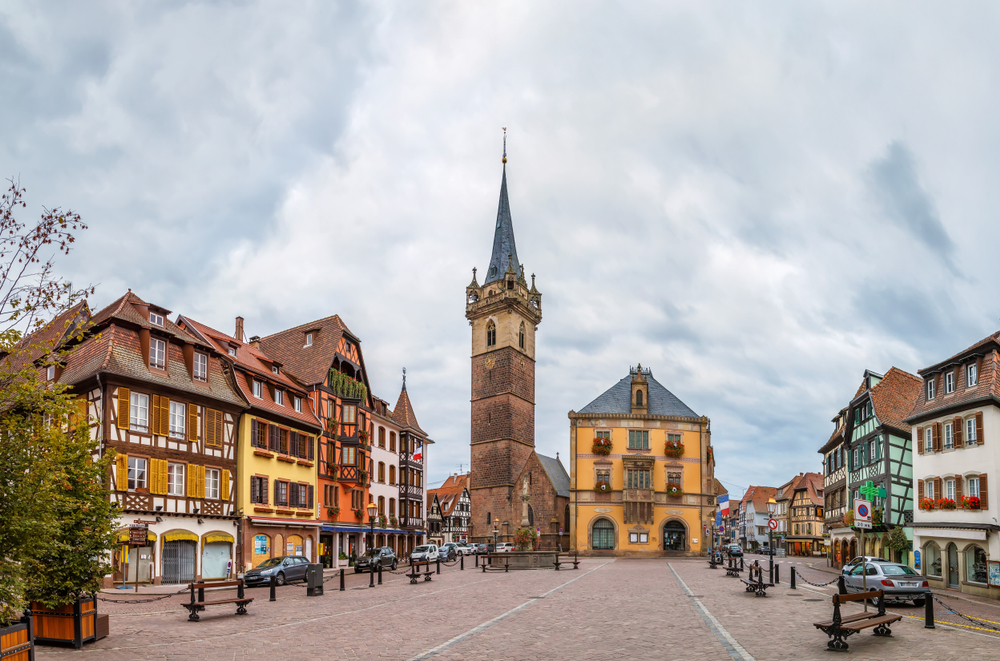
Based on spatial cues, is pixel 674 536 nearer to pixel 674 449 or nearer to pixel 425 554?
pixel 674 449

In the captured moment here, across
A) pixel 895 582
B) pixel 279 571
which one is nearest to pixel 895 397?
pixel 895 582

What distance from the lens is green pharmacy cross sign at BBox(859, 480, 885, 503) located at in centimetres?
4012

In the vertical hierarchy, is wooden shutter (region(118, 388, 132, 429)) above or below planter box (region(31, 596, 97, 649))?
above

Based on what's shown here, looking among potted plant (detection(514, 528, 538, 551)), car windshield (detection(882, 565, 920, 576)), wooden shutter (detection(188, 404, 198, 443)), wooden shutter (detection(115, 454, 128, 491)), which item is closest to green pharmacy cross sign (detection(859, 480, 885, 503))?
car windshield (detection(882, 565, 920, 576))

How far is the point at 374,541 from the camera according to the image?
59.2 meters

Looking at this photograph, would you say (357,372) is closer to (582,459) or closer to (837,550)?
(582,459)

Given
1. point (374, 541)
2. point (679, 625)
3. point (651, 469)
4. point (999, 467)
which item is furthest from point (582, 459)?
point (679, 625)

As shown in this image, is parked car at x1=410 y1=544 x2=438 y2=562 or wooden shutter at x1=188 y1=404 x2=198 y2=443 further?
parked car at x1=410 y1=544 x2=438 y2=562

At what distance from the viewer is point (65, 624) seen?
1591cm

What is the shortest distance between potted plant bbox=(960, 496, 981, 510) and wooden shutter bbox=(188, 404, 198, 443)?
30.0 meters

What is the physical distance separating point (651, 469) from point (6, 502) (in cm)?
6634

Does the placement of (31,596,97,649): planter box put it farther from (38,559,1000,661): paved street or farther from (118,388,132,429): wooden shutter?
(118,388,132,429): wooden shutter

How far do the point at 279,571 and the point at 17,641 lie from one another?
73.4ft

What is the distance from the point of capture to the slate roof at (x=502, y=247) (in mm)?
103188
